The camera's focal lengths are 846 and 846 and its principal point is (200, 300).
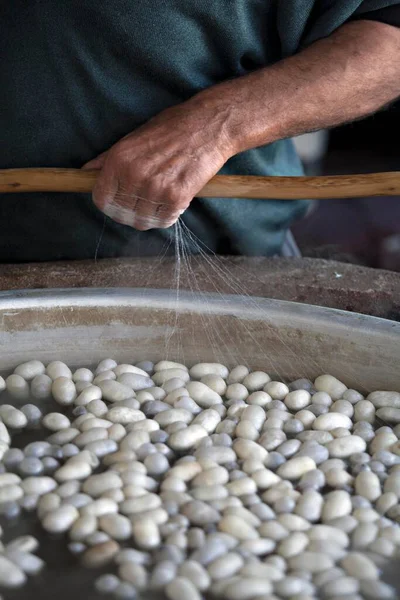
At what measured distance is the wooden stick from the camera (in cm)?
93

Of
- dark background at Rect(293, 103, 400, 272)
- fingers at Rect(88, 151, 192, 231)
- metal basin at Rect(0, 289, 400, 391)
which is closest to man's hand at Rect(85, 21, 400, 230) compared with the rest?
fingers at Rect(88, 151, 192, 231)

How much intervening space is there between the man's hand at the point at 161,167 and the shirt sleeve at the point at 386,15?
0.25m

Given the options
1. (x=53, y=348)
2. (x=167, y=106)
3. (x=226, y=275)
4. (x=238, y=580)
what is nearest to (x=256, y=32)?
(x=167, y=106)

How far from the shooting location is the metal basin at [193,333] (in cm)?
94

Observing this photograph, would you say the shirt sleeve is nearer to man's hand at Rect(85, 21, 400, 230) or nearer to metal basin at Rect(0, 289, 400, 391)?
man's hand at Rect(85, 21, 400, 230)

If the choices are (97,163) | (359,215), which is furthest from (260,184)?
(359,215)

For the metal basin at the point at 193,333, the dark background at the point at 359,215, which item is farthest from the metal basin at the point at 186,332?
the dark background at the point at 359,215

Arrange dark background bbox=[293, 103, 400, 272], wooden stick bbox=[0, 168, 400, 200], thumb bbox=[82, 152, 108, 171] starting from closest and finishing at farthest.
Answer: wooden stick bbox=[0, 168, 400, 200]
thumb bbox=[82, 152, 108, 171]
dark background bbox=[293, 103, 400, 272]

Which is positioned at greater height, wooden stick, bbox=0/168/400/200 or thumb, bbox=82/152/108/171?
wooden stick, bbox=0/168/400/200

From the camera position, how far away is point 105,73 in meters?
1.13

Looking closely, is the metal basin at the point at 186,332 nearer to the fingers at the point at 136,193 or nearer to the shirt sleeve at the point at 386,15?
the fingers at the point at 136,193

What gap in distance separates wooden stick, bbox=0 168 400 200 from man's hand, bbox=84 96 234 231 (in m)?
0.02

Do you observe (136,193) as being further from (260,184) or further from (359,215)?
(359,215)

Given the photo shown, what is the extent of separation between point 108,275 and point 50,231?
17cm
